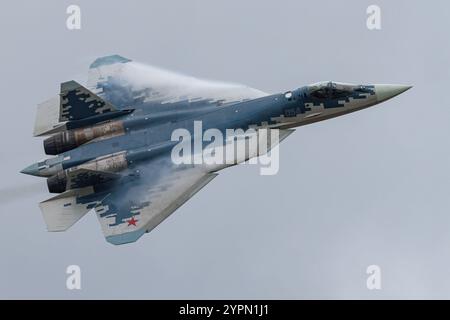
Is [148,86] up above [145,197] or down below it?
above

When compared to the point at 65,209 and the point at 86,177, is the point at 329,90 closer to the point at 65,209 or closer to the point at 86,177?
the point at 86,177

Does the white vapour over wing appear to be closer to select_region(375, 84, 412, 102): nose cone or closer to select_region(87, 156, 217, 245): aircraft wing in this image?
select_region(87, 156, 217, 245): aircraft wing

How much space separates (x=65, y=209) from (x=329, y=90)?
12.0 m

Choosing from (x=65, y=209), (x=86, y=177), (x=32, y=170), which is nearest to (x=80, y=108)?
(x=32, y=170)

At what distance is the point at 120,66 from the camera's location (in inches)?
2197

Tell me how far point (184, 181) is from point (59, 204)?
5.32m

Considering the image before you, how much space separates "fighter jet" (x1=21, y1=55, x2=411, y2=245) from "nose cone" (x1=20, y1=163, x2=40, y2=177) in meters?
→ 0.04

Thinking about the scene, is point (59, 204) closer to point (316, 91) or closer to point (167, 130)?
point (167, 130)

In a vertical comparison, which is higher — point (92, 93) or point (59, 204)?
point (92, 93)

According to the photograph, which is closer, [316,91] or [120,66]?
[316,91]

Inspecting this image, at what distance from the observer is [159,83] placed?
54.1 meters

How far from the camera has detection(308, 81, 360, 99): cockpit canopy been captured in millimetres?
51312

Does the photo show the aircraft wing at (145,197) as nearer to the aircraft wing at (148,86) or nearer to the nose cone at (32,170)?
the nose cone at (32,170)

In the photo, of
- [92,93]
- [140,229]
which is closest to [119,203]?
[140,229]
